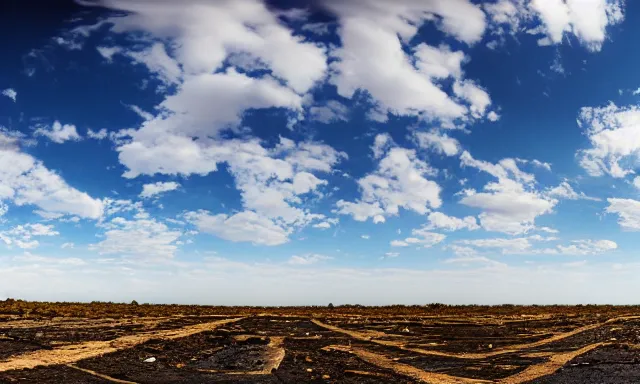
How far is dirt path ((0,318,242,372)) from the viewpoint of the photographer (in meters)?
16.0

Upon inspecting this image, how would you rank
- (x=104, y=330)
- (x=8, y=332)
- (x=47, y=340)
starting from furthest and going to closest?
(x=104, y=330) → (x=8, y=332) → (x=47, y=340)

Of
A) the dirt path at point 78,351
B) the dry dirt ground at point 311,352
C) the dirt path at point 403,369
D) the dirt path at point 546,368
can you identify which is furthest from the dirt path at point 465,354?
the dirt path at point 78,351

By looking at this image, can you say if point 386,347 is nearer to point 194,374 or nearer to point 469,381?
point 469,381

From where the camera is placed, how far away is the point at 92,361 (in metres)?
16.9

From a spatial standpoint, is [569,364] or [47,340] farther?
[47,340]

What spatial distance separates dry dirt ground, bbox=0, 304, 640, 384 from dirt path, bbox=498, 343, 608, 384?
4 centimetres

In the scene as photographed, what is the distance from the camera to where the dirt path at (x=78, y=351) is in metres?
16.0

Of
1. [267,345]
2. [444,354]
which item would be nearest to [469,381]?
[444,354]

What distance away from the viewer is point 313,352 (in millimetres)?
19266

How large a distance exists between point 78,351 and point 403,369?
1348cm

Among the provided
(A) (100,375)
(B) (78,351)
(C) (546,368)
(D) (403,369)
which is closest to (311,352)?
(D) (403,369)

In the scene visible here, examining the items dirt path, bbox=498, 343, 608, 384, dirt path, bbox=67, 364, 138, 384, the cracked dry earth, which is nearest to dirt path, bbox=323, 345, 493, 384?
the cracked dry earth

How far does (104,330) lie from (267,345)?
1003 cm

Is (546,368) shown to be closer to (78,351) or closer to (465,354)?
(465,354)
